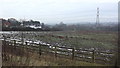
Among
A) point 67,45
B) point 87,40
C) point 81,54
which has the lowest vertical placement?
point 67,45

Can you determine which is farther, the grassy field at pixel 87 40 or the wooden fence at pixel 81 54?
the grassy field at pixel 87 40

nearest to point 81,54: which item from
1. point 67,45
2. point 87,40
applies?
point 67,45

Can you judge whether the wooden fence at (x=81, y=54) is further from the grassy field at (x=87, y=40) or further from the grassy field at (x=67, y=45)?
the grassy field at (x=87, y=40)

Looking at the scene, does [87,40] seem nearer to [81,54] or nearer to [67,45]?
[67,45]

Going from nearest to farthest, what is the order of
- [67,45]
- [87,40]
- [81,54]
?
[81,54] → [67,45] → [87,40]

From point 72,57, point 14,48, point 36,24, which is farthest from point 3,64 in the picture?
point 36,24

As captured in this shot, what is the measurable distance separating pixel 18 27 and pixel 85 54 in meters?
39.3

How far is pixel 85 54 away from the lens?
14.6 meters

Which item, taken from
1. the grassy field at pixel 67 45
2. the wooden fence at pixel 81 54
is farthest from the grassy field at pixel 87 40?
the wooden fence at pixel 81 54

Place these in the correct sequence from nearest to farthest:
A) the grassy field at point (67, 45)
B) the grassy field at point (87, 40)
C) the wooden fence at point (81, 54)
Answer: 1. the grassy field at point (67, 45)
2. the wooden fence at point (81, 54)
3. the grassy field at point (87, 40)

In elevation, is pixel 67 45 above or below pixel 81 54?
below

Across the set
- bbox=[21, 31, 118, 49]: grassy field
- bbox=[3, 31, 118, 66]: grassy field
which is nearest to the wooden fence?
bbox=[3, 31, 118, 66]: grassy field

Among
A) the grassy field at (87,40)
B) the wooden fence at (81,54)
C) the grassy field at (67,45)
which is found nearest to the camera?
the grassy field at (67,45)

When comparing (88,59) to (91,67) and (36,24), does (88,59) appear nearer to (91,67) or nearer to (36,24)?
(91,67)
